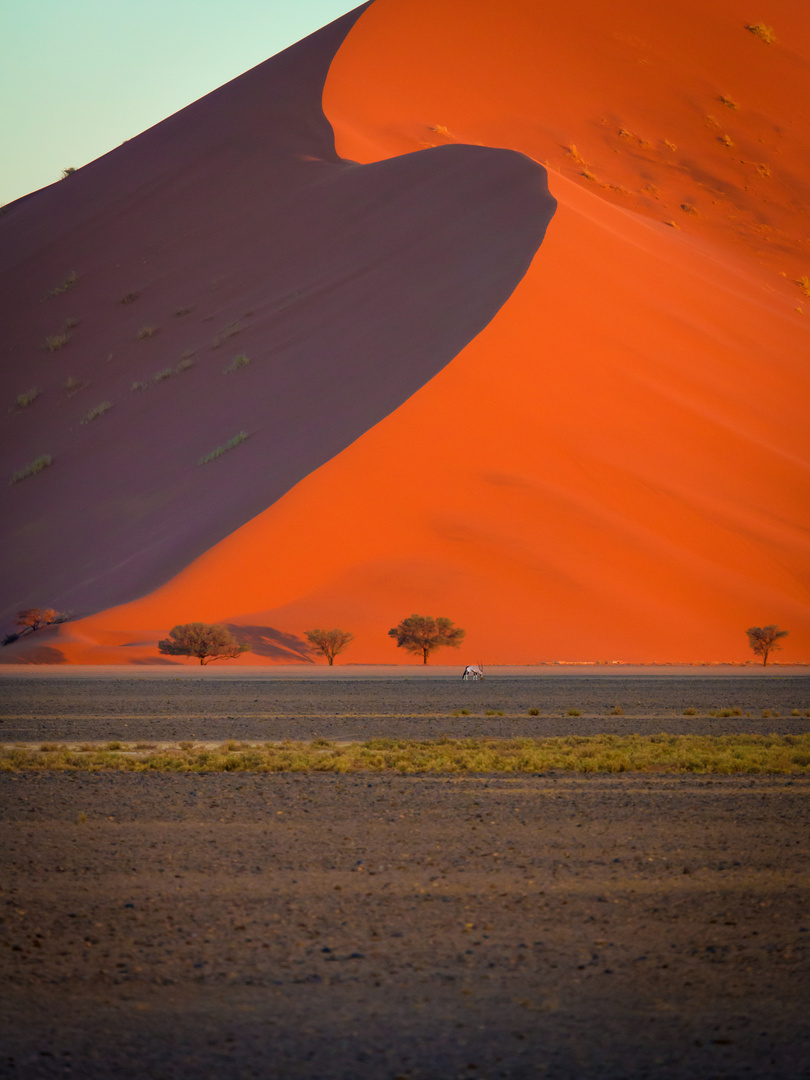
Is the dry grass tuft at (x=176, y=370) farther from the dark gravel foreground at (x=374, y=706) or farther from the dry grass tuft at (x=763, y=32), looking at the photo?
the dry grass tuft at (x=763, y=32)

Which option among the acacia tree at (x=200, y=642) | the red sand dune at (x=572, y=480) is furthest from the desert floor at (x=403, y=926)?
the red sand dune at (x=572, y=480)

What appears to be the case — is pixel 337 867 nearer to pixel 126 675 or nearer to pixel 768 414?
pixel 126 675

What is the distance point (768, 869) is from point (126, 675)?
19230 millimetres

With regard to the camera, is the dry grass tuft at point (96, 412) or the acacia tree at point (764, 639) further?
the dry grass tuft at point (96, 412)

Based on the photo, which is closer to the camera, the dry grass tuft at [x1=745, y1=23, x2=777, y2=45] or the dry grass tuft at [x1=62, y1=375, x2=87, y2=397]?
the dry grass tuft at [x1=62, y1=375, x2=87, y2=397]

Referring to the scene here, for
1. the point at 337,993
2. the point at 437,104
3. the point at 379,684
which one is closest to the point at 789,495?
the point at 379,684

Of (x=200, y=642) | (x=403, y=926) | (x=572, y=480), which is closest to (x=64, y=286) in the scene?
(x=572, y=480)

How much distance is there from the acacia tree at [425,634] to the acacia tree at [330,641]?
1.23 m

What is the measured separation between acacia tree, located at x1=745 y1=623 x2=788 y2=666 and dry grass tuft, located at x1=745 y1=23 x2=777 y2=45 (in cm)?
4899

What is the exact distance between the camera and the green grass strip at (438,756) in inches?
382

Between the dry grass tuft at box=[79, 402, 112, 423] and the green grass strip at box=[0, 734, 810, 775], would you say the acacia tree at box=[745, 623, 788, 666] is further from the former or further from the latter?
the dry grass tuft at box=[79, 402, 112, 423]

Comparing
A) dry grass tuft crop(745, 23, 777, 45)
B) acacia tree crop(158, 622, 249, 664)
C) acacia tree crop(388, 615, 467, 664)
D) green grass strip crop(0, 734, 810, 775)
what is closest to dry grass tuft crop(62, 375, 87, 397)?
acacia tree crop(158, 622, 249, 664)

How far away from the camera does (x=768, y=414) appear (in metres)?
37.5

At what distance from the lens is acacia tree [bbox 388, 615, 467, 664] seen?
1064 inches
